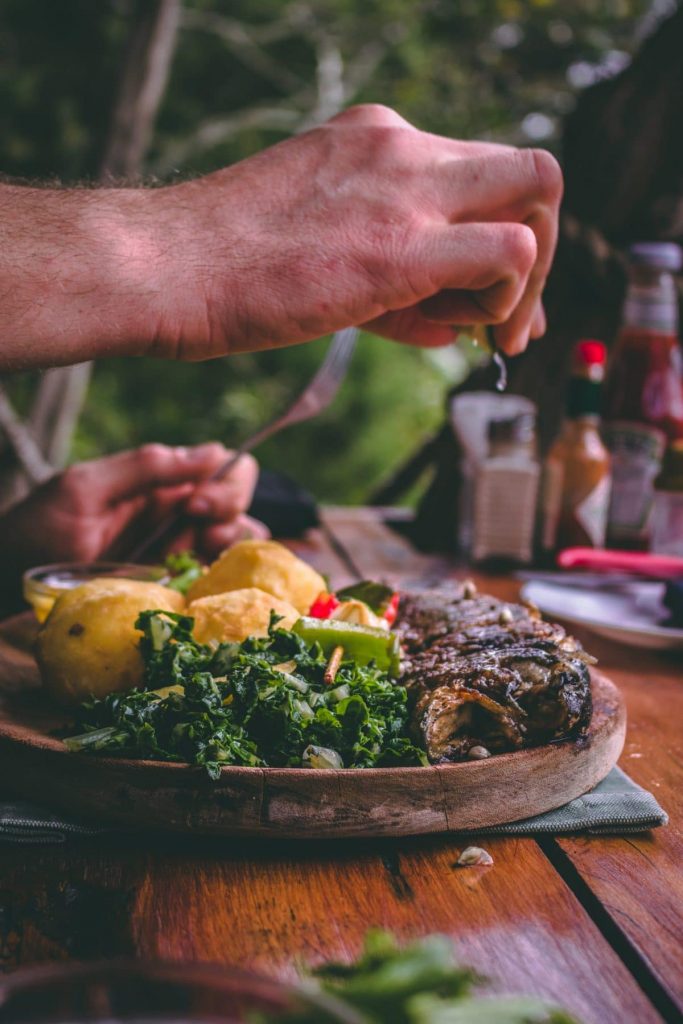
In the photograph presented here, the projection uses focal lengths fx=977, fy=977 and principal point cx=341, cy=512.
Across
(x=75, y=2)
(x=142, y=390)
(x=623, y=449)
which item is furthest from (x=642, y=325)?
(x=142, y=390)

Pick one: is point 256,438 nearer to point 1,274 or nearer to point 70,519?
point 70,519

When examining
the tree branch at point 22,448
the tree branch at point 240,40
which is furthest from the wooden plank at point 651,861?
the tree branch at point 240,40

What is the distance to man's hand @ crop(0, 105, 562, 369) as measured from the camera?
147cm

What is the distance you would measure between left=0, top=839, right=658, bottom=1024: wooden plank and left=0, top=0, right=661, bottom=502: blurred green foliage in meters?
4.08

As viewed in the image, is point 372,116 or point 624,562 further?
point 624,562

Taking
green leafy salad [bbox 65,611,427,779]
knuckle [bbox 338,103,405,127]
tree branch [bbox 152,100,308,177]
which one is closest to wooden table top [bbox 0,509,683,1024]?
green leafy salad [bbox 65,611,427,779]

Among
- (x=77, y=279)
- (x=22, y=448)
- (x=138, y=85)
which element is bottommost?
(x=22, y=448)

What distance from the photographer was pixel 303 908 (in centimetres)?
97

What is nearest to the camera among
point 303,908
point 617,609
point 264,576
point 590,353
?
point 303,908

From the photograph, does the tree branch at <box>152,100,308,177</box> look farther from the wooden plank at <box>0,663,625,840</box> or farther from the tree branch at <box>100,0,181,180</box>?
the wooden plank at <box>0,663,625,840</box>

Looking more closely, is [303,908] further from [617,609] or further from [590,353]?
[590,353]

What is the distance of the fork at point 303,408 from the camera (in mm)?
2154

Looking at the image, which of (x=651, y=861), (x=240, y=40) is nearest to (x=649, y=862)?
(x=651, y=861)

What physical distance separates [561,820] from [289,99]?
21.5ft
